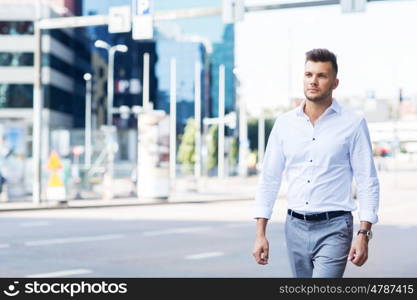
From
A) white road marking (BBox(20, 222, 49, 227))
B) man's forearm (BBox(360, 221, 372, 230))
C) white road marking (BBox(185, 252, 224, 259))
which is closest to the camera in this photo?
man's forearm (BBox(360, 221, 372, 230))

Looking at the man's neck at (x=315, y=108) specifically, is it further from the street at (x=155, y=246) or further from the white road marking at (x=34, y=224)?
the white road marking at (x=34, y=224)

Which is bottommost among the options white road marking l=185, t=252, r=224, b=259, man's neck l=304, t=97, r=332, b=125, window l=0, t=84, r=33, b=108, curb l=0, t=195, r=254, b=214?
curb l=0, t=195, r=254, b=214

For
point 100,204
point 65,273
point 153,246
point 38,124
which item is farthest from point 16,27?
point 65,273

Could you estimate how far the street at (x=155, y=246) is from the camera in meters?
10.9

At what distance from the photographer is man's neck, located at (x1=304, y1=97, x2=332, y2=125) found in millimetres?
4645

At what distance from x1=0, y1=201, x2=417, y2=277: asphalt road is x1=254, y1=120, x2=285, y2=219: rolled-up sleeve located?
19.3 feet

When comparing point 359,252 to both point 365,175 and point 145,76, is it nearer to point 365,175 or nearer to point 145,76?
point 365,175

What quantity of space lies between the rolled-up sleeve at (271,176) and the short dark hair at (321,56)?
0.39 metres

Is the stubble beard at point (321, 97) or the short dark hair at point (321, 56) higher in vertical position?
the short dark hair at point (321, 56)

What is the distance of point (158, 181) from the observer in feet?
98.1

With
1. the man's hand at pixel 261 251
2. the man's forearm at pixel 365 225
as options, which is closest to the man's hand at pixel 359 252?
the man's forearm at pixel 365 225

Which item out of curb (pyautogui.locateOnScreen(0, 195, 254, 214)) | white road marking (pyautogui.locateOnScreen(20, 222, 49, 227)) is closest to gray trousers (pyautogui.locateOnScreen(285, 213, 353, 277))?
white road marking (pyautogui.locateOnScreen(20, 222, 49, 227))

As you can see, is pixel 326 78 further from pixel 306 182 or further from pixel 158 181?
pixel 158 181

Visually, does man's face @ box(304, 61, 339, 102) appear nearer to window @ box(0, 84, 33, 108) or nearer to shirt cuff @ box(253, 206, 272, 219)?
shirt cuff @ box(253, 206, 272, 219)
